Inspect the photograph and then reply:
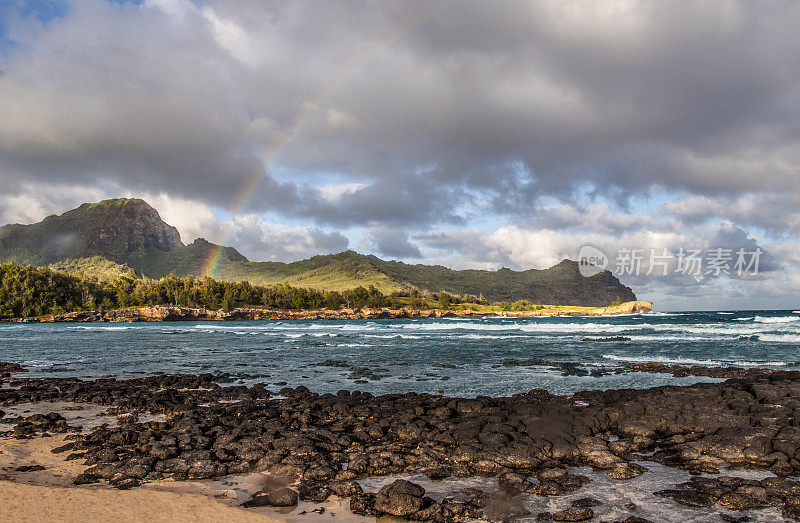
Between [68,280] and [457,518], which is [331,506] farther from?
[68,280]

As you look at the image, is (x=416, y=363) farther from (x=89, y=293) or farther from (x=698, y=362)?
(x=89, y=293)

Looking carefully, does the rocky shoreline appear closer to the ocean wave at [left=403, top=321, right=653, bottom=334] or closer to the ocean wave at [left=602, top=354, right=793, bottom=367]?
the ocean wave at [left=602, top=354, right=793, bottom=367]

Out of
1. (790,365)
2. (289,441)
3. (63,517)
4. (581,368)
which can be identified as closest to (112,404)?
(289,441)

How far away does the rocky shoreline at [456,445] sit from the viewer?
10.0m

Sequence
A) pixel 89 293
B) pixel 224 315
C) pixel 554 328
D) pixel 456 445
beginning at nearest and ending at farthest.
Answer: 1. pixel 456 445
2. pixel 554 328
3. pixel 89 293
4. pixel 224 315

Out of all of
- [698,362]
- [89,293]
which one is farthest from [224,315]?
[698,362]

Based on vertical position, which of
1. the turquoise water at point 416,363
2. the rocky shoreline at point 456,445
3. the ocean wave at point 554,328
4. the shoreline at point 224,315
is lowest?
the shoreline at point 224,315

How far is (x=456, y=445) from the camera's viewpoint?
13852 mm

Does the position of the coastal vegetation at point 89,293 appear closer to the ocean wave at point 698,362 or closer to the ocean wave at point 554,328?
the ocean wave at point 554,328

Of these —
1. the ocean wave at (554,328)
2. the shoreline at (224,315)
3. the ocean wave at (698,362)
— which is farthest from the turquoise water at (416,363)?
the shoreline at (224,315)

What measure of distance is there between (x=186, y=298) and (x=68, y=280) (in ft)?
134

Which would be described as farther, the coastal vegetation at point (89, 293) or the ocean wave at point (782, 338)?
the coastal vegetation at point (89, 293)

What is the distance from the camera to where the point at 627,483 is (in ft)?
36.0

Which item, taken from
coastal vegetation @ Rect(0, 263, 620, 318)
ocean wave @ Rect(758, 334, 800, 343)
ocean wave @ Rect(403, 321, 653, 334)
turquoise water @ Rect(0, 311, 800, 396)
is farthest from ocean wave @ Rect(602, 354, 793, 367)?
coastal vegetation @ Rect(0, 263, 620, 318)
